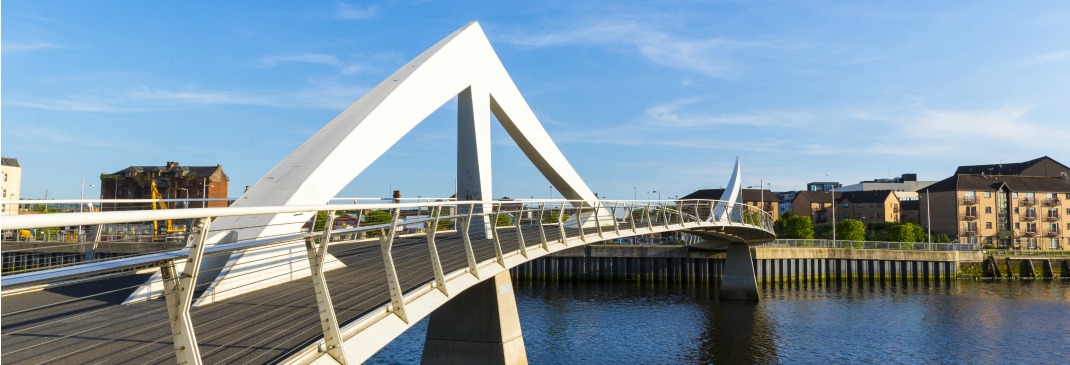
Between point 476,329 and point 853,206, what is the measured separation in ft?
309

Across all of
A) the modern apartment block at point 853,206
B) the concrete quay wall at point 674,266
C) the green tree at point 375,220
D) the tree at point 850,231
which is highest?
the modern apartment block at point 853,206

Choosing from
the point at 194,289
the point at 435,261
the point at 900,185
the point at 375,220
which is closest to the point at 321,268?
the point at 194,289

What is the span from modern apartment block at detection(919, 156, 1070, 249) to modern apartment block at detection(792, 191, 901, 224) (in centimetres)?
1163

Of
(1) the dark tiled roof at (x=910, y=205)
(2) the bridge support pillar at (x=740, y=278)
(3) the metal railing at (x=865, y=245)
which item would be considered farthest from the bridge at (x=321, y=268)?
(1) the dark tiled roof at (x=910, y=205)

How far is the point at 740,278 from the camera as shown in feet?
133

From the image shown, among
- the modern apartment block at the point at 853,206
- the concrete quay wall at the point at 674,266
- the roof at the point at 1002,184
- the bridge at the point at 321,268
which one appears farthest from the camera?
the modern apartment block at the point at 853,206

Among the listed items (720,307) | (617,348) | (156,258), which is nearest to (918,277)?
(720,307)

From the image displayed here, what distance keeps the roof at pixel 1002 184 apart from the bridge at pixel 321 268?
226 feet

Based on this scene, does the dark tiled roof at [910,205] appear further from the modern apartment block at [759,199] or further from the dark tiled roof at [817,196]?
the modern apartment block at [759,199]

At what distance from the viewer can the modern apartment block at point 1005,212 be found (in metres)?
80.4

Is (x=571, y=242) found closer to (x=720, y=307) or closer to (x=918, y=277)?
(x=720, y=307)

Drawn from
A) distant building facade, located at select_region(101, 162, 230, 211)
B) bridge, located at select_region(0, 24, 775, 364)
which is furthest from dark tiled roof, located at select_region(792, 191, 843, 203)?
bridge, located at select_region(0, 24, 775, 364)

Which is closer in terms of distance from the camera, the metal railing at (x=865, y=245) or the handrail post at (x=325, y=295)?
the handrail post at (x=325, y=295)

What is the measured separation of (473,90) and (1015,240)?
8230 cm
